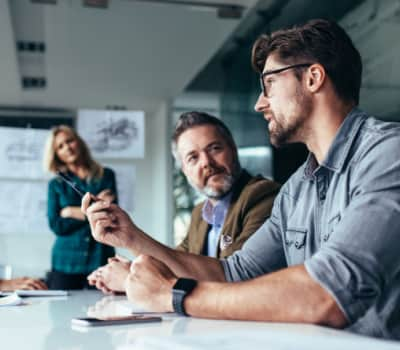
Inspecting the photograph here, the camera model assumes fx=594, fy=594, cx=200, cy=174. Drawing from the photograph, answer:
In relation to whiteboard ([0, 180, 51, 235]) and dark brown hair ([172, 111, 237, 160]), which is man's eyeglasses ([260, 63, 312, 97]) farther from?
whiteboard ([0, 180, 51, 235])

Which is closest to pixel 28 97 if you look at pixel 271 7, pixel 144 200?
pixel 144 200

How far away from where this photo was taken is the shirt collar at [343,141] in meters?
1.18

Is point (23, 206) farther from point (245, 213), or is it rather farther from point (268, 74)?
point (268, 74)

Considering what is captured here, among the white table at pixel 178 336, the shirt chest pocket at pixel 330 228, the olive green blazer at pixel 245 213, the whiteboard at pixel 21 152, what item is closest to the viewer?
the white table at pixel 178 336

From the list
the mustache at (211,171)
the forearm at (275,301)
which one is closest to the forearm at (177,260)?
the forearm at (275,301)

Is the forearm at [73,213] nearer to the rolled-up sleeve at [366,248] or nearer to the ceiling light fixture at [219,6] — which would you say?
the ceiling light fixture at [219,6]

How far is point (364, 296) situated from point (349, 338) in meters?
0.16

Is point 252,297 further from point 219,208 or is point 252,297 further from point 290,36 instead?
point 219,208

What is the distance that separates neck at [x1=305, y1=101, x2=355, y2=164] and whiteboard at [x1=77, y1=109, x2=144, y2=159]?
3.01 meters

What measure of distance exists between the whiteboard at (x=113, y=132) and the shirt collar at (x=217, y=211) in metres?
2.23

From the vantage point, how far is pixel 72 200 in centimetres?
325

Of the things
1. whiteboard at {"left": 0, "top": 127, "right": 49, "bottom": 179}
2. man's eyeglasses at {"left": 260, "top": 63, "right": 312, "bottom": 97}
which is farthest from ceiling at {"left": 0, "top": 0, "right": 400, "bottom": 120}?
man's eyeglasses at {"left": 260, "top": 63, "right": 312, "bottom": 97}

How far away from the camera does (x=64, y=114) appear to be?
4730 mm

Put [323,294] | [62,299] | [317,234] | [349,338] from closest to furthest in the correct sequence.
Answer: [349,338], [323,294], [317,234], [62,299]
